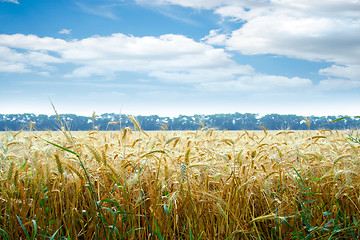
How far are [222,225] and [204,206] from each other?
189 mm

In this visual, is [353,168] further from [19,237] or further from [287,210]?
[19,237]

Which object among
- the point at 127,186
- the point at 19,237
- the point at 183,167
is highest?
the point at 183,167

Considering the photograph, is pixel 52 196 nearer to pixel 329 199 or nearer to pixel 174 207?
pixel 174 207

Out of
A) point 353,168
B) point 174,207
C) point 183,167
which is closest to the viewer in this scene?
point 183,167

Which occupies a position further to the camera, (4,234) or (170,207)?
(4,234)

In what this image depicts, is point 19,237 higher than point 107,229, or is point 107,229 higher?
point 107,229

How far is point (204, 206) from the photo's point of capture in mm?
2064

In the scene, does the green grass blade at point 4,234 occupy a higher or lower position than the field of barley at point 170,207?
lower

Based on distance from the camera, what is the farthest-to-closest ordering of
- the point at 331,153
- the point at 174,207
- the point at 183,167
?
the point at 331,153, the point at 174,207, the point at 183,167

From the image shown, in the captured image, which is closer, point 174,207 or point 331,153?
point 174,207

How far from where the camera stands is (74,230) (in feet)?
6.67

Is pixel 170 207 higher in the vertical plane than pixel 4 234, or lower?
higher

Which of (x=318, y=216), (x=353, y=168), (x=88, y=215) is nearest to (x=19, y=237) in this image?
(x=88, y=215)

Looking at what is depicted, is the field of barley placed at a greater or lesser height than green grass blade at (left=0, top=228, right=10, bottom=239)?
greater
